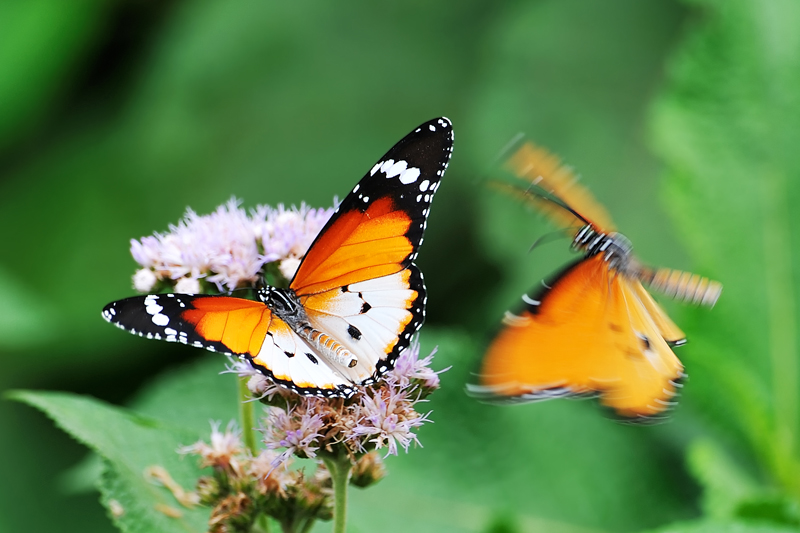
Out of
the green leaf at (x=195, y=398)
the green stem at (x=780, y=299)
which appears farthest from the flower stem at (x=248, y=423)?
the green stem at (x=780, y=299)

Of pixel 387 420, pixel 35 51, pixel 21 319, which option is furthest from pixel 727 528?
pixel 35 51

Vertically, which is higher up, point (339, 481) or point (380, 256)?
point (380, 256)

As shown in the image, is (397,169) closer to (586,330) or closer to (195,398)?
(586,330)

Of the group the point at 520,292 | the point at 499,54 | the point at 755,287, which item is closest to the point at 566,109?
the point at 499,54

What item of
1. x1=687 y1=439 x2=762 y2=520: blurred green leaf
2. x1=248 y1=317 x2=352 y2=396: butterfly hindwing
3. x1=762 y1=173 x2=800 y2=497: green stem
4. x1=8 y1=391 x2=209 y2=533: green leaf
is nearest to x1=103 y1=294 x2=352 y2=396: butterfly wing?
x1=248 y1=317 x2=352 y2=396: butterfly hindwing

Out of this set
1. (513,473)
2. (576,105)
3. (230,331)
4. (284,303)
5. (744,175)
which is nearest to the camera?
(230,331)

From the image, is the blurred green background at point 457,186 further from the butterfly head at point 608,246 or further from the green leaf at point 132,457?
the butterfly head at point 608,246
